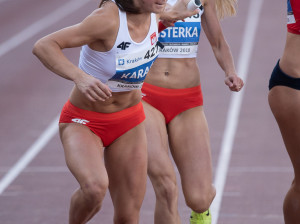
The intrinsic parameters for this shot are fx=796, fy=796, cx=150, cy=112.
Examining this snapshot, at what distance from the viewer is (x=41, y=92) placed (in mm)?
14203

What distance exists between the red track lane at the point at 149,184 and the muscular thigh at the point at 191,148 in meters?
1.53

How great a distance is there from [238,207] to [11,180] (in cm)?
270

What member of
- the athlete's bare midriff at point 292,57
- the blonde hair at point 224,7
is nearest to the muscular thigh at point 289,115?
the athlete's bare midriff at point 292,57

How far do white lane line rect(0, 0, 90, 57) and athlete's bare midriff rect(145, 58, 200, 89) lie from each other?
11926 mm

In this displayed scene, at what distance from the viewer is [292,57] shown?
17.4 feet

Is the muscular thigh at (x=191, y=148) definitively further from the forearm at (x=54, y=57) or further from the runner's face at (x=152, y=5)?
the forearm at (x=54, y=57)

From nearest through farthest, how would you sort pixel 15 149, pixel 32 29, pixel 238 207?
pixel 238 207 → pixel 15 149 → pixel 32 29

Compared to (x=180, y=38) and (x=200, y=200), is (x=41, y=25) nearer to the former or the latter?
(x=180, y=38)

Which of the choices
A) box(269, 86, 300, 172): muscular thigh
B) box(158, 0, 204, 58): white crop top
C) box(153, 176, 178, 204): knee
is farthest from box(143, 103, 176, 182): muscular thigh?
box(269, 86, 300, 172): muscular thigh

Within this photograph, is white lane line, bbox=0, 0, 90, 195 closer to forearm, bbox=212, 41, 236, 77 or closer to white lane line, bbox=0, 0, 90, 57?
white lane line, bbox=0, 0, 90, 57

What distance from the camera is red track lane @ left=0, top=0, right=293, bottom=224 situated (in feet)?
26.1

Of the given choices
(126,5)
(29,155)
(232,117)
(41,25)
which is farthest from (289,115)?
(41,25)

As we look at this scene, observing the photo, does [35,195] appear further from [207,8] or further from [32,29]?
[32,29]

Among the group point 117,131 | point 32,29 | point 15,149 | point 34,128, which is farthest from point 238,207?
point 32,29
